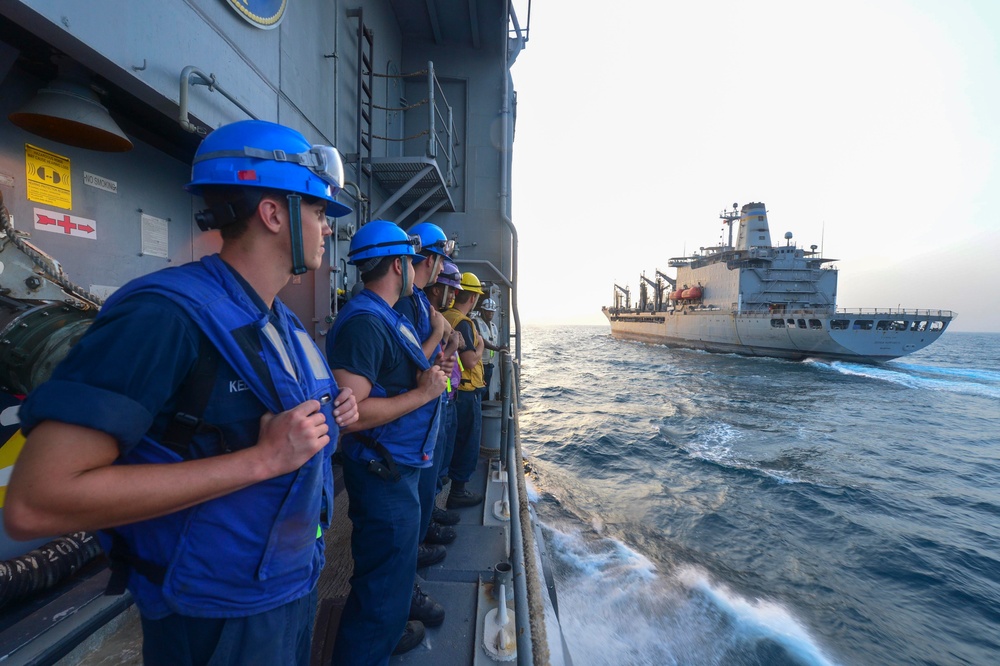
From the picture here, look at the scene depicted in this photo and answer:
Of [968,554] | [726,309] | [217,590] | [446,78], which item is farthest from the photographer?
[726,309]

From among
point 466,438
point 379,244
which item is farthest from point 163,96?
point 466,438

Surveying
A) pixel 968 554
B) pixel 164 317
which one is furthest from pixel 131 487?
pixel 968 554

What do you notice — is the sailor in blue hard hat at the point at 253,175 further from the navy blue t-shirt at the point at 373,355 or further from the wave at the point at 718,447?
the wave at the point at 718,447

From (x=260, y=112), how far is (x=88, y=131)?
1537mm

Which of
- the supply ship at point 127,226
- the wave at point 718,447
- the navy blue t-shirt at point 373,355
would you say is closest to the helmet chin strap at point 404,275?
the navy blue t-shirt at point 373,355

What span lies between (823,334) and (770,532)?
2688cm

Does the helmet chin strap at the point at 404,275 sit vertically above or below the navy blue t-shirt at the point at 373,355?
above

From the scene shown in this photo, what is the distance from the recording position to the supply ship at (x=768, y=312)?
28.9m

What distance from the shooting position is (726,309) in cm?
3709

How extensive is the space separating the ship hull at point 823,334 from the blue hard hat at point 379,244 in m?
33.8

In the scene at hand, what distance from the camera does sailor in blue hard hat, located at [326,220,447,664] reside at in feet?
6.40

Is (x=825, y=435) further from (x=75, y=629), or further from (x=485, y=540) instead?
(x=75, y=629)

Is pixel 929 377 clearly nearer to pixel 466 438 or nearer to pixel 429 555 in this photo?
pixel 466 438

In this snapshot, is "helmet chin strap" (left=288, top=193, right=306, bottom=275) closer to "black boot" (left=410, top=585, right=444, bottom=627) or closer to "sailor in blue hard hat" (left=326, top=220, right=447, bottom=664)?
"sailor in blue hard hat" (left=326, top=220, right=447, bottom=664)
